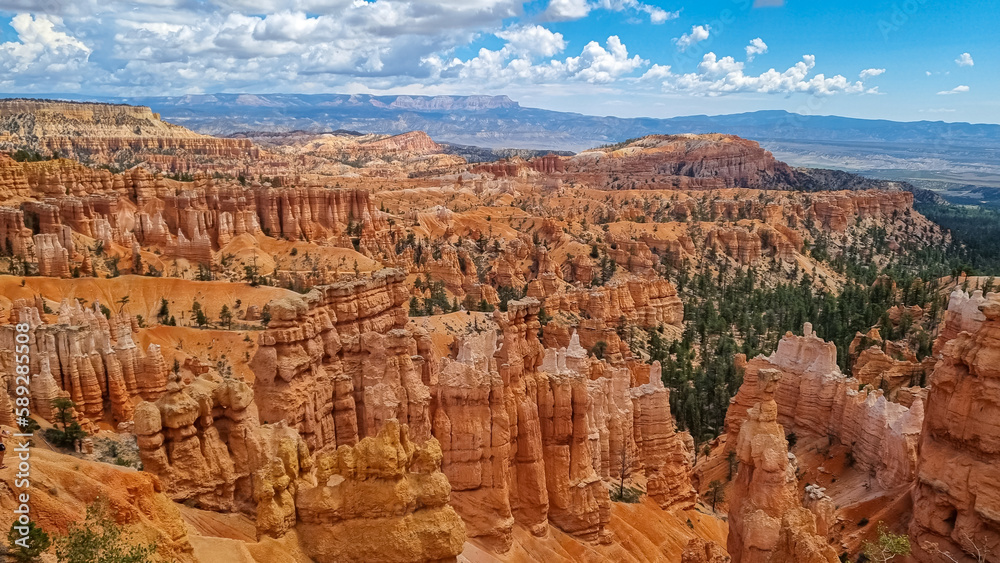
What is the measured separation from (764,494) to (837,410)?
16.1 m

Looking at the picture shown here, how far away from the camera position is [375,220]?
7762cm

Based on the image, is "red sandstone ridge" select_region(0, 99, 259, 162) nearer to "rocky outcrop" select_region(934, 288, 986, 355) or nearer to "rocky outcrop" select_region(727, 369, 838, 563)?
"rocky outcrop" select_region(934, 288, 986, 355)

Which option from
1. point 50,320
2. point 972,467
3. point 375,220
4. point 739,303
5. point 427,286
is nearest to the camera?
point 972,467

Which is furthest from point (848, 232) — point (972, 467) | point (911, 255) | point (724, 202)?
point (972, 467)

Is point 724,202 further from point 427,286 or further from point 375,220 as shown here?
point 427,286

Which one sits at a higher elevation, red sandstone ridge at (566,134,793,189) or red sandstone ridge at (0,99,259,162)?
red sandstone ridge at (0,99,259,162)

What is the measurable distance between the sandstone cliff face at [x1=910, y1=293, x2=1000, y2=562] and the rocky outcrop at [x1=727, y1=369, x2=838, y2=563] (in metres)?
4.46

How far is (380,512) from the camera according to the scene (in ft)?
37.3

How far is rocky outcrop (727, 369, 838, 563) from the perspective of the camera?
15327 mm

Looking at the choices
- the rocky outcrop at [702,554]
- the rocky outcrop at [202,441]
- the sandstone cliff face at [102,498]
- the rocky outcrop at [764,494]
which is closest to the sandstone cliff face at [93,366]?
the rocky outcrop at [202,441]

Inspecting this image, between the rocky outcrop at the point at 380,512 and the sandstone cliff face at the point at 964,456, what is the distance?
13502 millimetres

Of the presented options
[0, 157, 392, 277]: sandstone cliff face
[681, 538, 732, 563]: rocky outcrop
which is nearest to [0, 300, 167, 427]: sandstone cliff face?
[0, 157, 392, 277]: sandstone cliff face

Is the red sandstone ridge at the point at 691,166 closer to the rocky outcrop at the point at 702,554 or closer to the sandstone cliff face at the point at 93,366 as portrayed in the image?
the sandstone cliff face at the point at 93,366

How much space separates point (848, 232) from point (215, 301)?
9455cm
